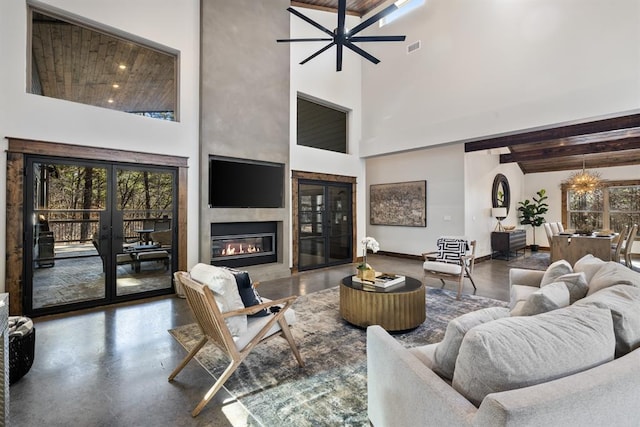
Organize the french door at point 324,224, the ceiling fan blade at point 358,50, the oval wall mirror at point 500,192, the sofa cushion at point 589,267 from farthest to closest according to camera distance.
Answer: the oval wall mirror at point 500,192
the french door at point 324,224
the ceiling fan blade at point 358,50
the sofa cushion at point 589,267

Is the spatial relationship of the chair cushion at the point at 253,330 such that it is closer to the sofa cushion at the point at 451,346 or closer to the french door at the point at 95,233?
the sofa cushion at the point at 451,346

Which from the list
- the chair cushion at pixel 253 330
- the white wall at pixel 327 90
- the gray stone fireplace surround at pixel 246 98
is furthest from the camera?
the white wall at pixel 327 90

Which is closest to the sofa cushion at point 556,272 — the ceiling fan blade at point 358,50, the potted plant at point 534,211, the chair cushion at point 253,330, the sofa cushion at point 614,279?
the sofa cushion at point 614,279

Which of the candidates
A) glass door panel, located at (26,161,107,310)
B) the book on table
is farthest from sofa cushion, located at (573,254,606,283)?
glass door panel, located at (26,161,107,310)

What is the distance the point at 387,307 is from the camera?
125 inches

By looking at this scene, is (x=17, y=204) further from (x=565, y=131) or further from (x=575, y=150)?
(x=575, y=150)

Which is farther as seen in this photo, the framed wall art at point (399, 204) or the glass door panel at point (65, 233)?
the framed wall art at point (399, 204)

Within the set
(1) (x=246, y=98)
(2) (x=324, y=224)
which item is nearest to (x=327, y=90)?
(1) (x=246, y=98)

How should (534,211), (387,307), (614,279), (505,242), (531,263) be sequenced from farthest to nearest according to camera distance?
(534,211)
(505,242)
(531,263)
(387,307)
(614,279)

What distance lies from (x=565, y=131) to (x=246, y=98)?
599 cm

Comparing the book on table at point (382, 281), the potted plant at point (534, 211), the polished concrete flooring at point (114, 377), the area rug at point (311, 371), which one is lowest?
the polished concrete flooring at point (114, 377)

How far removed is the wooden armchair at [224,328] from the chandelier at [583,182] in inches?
384

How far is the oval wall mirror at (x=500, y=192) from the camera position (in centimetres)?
859

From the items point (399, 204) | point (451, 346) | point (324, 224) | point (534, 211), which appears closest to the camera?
point (451, 346)
